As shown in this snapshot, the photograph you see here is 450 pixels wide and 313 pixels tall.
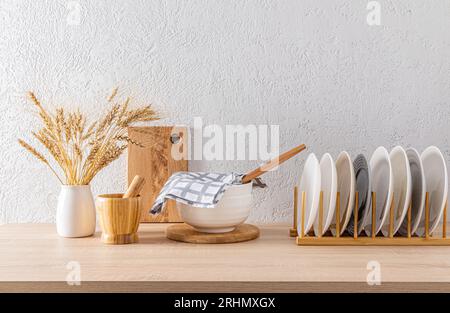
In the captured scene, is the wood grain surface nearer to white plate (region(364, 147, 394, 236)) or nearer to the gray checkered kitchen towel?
the gray checkered kitchen towel

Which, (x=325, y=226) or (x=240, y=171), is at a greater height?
(x=240, y=171)

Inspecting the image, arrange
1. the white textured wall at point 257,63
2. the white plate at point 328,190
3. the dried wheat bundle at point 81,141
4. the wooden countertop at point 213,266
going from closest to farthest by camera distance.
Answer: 1. the wooden countertop at point 213,266
2. the white plate at point 328,190
3. the dried wheat bundle at point 81,141
4. the white textured wall at point 257,63

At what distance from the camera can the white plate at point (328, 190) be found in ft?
3.60

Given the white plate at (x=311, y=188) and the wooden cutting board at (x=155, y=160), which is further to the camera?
the wooden cutting board at (x=155, y=160)

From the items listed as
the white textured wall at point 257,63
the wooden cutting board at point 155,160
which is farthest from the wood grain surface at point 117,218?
the white textured wall at point 257,63

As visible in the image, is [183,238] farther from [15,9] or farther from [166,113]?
[15,9]

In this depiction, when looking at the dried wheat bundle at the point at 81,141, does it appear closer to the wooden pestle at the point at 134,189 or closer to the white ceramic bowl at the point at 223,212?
the wooden pestle at the point at 134,189

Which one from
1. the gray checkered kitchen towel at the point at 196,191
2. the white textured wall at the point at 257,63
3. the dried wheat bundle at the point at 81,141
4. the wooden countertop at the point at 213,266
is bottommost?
the wooden countertop at the point at 213,266

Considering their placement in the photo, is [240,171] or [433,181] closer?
[433,181]

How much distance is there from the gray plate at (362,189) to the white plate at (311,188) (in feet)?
0.38

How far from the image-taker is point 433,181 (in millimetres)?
1182
